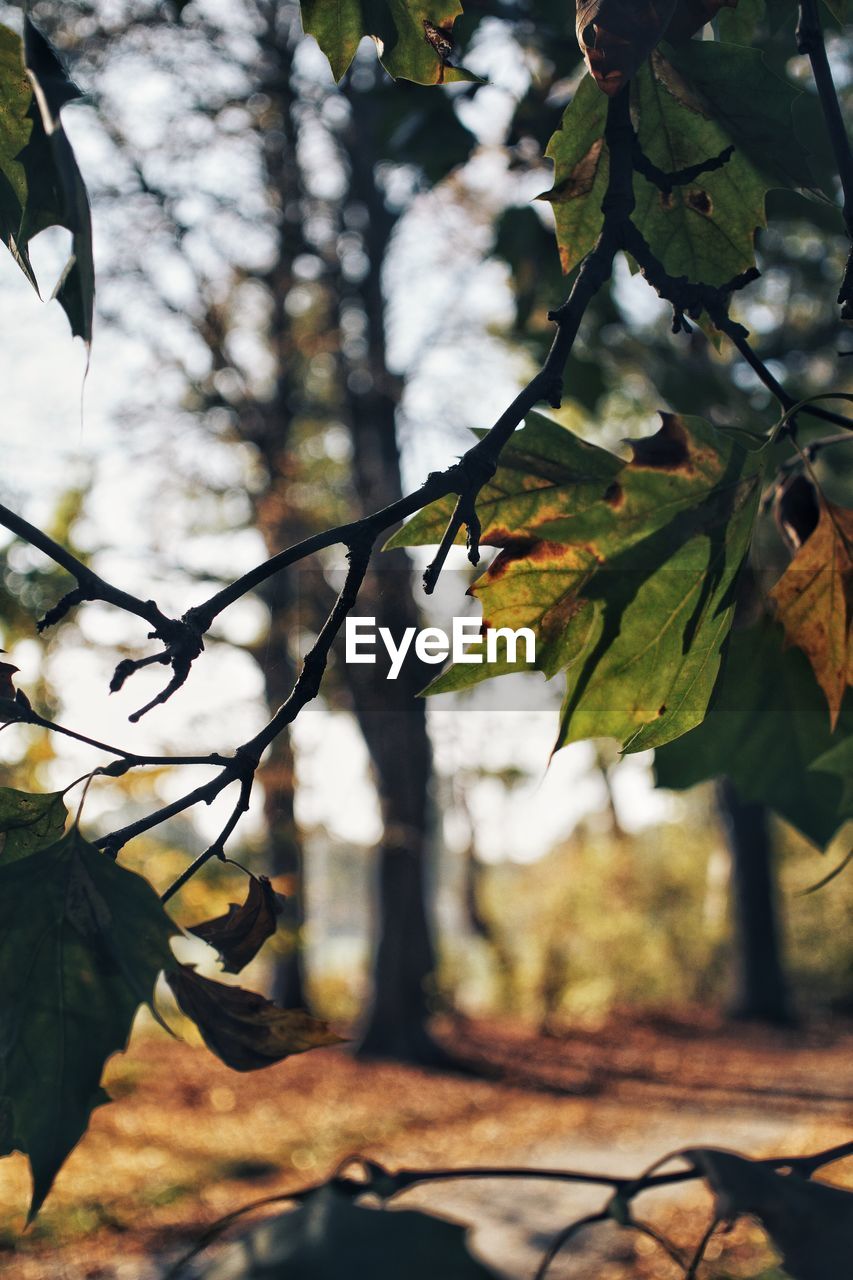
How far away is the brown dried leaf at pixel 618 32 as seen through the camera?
2.49ft

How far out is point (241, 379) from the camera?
43.4 ft

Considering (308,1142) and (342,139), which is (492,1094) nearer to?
(308,1142)

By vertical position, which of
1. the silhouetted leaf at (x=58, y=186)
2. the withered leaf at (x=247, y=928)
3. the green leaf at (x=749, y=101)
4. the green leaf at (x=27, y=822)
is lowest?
the withered leaf at (x=247, y=928)

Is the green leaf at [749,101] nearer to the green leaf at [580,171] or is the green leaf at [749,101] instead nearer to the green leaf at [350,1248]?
the green leaf at [580,171]

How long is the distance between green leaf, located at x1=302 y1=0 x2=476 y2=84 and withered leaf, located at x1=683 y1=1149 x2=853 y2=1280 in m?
0.80

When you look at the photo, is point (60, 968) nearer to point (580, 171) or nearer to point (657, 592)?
point (657, 592)

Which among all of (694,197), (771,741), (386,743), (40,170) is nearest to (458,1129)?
(386,743)

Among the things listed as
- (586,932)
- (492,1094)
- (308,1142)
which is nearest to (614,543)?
(308,1142)

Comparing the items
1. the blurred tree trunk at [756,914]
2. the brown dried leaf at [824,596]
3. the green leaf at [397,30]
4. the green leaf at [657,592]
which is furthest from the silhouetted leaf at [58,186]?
the blurred tree trunk at [756,914]

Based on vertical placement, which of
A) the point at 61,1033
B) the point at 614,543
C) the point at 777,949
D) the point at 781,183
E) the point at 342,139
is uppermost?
the point at 342,139

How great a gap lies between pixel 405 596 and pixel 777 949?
7.27 meters

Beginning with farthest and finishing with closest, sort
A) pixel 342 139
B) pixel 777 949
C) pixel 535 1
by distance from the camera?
pixel 777 949, pixel 342 139, pixel 535 1

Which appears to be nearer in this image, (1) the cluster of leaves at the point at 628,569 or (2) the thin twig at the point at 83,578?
(2) the thin twig at the point at 83,578

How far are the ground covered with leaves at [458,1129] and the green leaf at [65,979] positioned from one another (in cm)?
427
